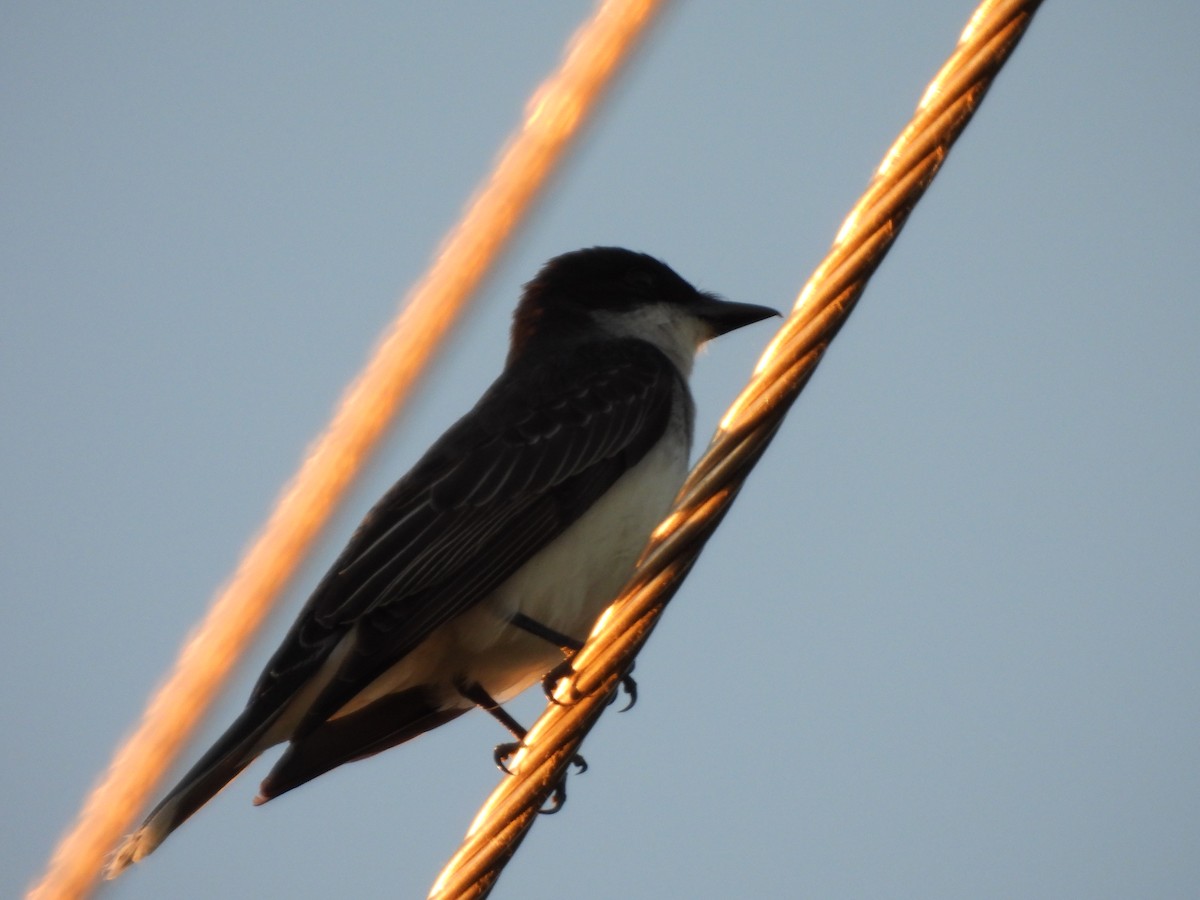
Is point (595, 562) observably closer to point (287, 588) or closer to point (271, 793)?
point (271, 793)

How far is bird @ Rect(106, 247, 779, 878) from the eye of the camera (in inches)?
153

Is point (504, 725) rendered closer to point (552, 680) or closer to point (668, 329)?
point (552, 680)

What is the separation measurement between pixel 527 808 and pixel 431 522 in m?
1.97

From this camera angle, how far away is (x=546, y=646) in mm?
4336

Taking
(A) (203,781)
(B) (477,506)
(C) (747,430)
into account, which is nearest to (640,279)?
(B) (477,506)

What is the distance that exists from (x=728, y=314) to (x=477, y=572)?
1.94m

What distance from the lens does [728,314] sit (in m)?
5.71

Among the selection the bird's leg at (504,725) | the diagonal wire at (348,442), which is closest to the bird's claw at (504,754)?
the bird's leg at (504,725)

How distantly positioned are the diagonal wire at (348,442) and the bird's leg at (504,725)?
1414 millimetres

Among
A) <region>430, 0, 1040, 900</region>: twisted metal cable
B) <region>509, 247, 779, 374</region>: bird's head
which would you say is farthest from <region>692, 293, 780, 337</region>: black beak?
<region>430, 0, 1040, 900</region>: twisted metal cable

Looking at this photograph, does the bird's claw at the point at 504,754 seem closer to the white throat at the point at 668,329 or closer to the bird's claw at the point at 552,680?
the bird's claw at the point at 552,680

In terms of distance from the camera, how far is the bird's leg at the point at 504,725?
4.16 m

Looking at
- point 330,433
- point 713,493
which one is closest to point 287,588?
point 330,433

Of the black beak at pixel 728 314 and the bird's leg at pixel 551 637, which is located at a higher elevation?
the black beak at pixel 728 314
